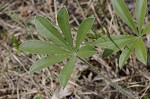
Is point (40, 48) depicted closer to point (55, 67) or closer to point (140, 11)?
point (140, 11)

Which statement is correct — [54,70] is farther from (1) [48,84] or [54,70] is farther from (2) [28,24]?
(2) [28,24]

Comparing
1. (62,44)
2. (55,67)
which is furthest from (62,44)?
(55,67)

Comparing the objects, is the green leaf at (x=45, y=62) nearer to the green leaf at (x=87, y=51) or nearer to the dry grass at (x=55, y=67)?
the green leaf at (x=87, y=51)

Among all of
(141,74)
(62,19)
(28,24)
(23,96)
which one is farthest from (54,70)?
(62,19)

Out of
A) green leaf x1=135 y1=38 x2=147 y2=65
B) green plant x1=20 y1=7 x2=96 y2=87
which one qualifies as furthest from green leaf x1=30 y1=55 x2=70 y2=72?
green leaf x1=135 y1=38 x2=147 y2=65

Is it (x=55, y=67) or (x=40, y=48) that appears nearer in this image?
(x=40, y=48)

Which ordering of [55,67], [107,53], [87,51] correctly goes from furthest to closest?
[55,67]
[107,53]
[87,51]

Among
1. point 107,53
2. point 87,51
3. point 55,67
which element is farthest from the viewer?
point 55,67

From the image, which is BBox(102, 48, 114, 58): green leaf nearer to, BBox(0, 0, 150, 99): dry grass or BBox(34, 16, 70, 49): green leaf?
BBox(34, 16, 70, 49): green leaf
